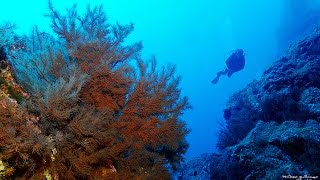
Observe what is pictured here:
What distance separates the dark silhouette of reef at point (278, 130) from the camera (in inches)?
201

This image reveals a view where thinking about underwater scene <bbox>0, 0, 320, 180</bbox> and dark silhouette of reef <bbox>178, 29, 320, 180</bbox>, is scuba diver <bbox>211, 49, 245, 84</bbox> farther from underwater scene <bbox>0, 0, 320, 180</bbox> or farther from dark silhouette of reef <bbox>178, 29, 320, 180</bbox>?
underwater scene <bbox>0, 0, 320, 180</bbox>

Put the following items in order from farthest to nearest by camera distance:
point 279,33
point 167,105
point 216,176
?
point 279,33
point 216,176
point 167,105

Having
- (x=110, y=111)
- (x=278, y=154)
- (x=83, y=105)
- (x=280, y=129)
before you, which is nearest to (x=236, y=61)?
(x=280, y=129)

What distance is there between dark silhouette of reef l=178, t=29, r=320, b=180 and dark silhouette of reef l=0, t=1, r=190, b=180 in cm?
147

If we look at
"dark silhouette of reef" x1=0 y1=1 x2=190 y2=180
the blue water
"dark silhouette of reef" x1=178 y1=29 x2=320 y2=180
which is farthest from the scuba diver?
the blue water

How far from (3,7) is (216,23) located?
91.2 meters

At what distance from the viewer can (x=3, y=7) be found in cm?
8950

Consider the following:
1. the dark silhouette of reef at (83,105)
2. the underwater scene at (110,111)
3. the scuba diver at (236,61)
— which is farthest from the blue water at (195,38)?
the dark silhouette of reef at (83,105)

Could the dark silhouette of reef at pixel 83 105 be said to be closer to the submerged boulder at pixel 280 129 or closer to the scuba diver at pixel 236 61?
the submerged boulder at pixel 280 129

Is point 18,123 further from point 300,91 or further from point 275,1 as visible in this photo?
point 275,1

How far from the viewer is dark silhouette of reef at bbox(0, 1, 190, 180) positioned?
3.28m

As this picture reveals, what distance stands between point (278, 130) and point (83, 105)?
423 centimetres

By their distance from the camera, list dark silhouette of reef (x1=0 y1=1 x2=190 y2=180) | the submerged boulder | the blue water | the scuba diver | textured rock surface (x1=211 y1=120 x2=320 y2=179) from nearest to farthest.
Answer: dark silhouette of reef (x1=0 y1=1 x2=190 y2=180)
textured rock surface (x1=211 y1=120 x2=320 y2=179)
the submerged boulder
the scuba diver
the blue water

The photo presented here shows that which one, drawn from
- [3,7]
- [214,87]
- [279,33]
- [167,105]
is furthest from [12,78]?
[214,87]
